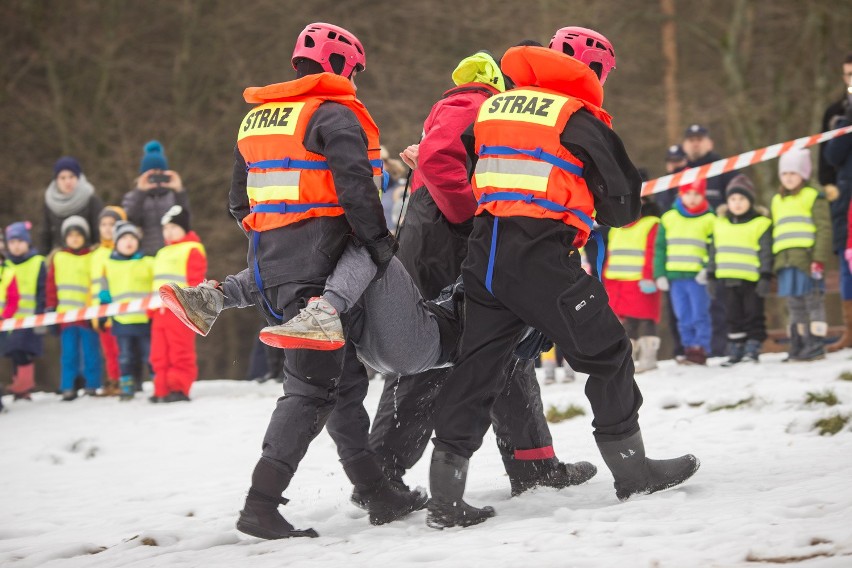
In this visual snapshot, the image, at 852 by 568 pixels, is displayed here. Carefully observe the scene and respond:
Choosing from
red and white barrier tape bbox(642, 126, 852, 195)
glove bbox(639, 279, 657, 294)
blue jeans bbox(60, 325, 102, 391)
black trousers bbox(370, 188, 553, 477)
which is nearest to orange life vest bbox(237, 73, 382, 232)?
black trousers bbox(370, 188, 553, 477)

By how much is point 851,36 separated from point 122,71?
11.9 metres

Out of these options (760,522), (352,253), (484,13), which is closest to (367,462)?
(352,253)

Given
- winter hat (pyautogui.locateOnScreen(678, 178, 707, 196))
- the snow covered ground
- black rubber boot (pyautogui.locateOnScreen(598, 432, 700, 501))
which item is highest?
winter hat (pyautogui.locateOnScreen(678, 178, 707, 196))

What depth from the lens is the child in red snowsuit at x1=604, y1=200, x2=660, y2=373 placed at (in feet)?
34.6

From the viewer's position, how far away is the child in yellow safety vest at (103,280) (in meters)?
11.6

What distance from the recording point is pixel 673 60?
19.7 m

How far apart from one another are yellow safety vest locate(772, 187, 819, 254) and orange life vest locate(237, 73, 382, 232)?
17.6ft

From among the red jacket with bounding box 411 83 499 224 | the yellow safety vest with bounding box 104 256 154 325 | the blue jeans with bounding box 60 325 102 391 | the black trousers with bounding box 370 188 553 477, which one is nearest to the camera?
the red jacket with bounding box 411 83 499 224

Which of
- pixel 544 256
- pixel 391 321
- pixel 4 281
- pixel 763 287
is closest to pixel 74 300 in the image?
pixel 4 281

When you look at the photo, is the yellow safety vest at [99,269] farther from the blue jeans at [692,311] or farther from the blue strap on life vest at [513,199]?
the blue strap on life vest at [513,199]

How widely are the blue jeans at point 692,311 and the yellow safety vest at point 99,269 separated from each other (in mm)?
5328

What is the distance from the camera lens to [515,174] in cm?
523

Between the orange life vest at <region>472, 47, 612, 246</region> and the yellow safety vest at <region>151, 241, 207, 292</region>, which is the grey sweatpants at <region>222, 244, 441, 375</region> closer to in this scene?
the orange life vest at <region>472, 47, 612, 246</region>

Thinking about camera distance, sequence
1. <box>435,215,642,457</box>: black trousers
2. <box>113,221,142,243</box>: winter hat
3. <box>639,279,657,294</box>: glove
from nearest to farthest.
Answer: <box>435,215,642,457</box>: black trousers < <box>639,279,657,294</box>: glove < <box>113,221,142,243</box>: winter hat
